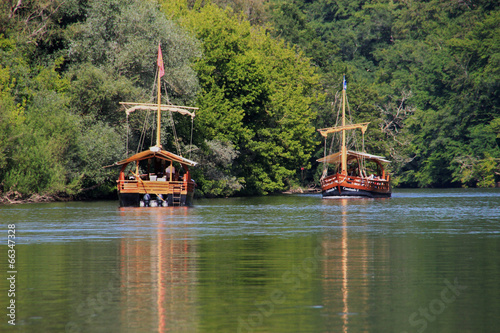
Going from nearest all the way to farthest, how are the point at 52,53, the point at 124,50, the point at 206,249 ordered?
the point at 206,249
the point at 124,50
the point at 52,53

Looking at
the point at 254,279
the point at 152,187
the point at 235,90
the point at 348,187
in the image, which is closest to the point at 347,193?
the point at 348,187

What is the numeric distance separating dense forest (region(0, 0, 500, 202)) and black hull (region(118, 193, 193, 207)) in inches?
257

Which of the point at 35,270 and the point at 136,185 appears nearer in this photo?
the point at 35,270

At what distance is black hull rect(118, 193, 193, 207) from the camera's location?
1986 inches

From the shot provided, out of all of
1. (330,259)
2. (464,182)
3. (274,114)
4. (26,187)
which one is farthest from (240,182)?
(330,259)

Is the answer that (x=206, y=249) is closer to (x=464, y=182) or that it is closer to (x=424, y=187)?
(x=464, y=182)

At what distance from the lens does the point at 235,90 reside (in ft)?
255

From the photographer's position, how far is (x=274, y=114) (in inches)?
3369

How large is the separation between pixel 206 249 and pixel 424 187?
96185mm

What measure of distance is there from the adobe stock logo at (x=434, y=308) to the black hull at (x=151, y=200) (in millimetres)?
35666

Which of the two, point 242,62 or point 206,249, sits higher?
point 242,62

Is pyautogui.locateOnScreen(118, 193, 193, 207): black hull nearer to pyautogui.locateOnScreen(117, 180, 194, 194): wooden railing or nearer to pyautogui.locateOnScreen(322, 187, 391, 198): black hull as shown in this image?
pyautogui.locateOnScreen(117, 180, 194, 194): wooden railing

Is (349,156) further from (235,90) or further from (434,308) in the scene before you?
(434,308)

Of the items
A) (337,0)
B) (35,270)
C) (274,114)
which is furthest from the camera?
(337,0)
